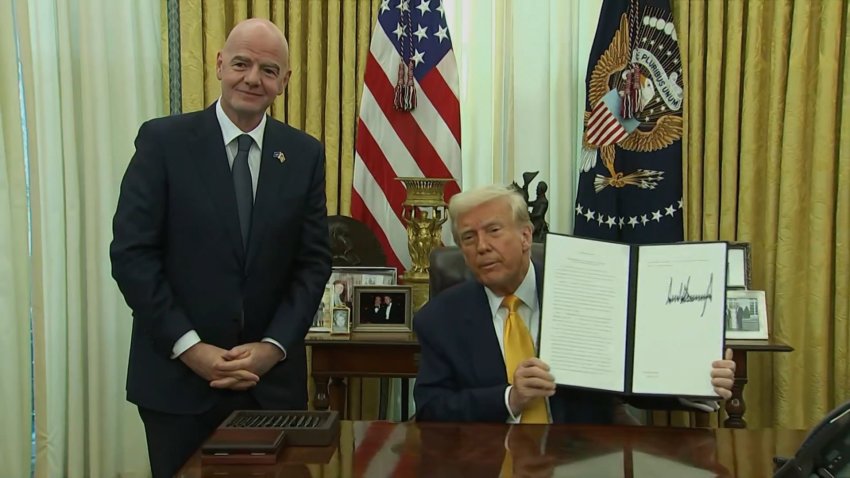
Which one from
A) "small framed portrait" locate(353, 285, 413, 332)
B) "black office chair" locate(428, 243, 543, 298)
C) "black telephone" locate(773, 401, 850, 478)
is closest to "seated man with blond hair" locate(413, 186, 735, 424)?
"black office chair" locate(428, 243, 543, 298)

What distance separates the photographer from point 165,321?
6.15 ft

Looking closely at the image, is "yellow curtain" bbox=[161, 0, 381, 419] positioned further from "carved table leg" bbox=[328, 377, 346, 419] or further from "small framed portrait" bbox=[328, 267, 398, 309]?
"small framed portrait" bbox=[328, 267, 398, 309]

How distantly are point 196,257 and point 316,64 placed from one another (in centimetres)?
169

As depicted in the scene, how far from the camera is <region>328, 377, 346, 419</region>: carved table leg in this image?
3205 millimetres

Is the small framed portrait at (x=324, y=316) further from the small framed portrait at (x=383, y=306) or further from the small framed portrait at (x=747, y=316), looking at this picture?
the small framed portrait at (x=747, y=316)

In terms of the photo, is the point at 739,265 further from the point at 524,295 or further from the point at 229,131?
the point at 229,131

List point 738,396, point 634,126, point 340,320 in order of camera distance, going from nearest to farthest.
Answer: point 738,396
point 340,320
point 634,126

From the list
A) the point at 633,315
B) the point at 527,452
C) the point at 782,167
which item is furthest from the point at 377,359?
the point at 782,167

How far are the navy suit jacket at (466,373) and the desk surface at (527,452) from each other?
0.18 meters

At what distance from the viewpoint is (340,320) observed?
2.99 m

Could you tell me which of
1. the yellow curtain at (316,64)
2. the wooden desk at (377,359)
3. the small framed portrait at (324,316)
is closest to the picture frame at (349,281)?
the small framed portrait at (324,316)

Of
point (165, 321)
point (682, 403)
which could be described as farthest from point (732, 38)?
point (165, 321)
